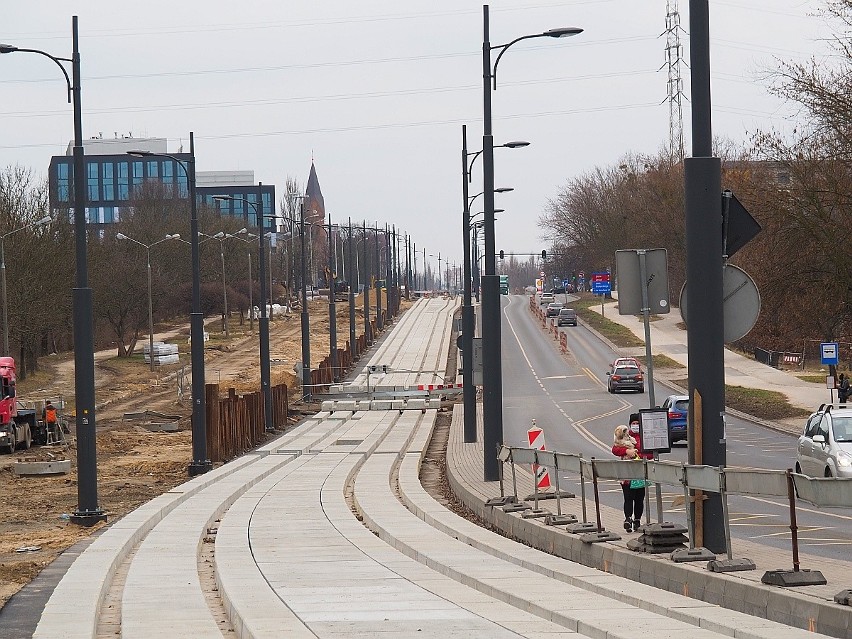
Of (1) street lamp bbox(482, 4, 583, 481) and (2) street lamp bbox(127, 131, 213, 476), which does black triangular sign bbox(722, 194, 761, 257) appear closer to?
(1) street lamp bbox(482, 4, 583, 481)

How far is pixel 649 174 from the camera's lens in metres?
110

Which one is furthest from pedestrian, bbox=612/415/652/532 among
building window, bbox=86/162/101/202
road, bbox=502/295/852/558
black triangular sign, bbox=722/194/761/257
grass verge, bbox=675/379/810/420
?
building window, bbox=86/162/101/202

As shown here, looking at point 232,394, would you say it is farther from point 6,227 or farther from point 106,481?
point 6,227

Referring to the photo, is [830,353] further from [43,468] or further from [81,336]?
[81,336]

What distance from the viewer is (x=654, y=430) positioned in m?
15.5

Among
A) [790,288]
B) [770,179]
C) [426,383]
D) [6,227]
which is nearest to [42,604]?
[790,288]

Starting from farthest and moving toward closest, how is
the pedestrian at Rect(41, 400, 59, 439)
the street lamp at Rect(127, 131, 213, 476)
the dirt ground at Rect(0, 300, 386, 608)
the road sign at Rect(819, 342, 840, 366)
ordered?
the pedestrian at Rect(41, 400, 59, 439), the road sign at Rect(819, 342, 840, 366), the street lamp at Rect(127, 131, 213, 476), the dirt ground at Rect(0, 300, 386, 608)

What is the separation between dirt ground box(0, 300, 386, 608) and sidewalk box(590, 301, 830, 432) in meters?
18.4

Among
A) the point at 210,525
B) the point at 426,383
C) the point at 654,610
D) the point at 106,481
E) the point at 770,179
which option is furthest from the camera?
the point at 426,383

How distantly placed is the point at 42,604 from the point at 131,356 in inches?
3016

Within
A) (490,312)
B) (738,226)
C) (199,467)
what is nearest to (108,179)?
(199,467)

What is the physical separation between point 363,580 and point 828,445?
12080 millimetres

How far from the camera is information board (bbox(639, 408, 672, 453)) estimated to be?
15445 millimetres

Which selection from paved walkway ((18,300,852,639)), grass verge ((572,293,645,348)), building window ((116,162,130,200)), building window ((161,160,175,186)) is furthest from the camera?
building window ((116,162,130,200))
